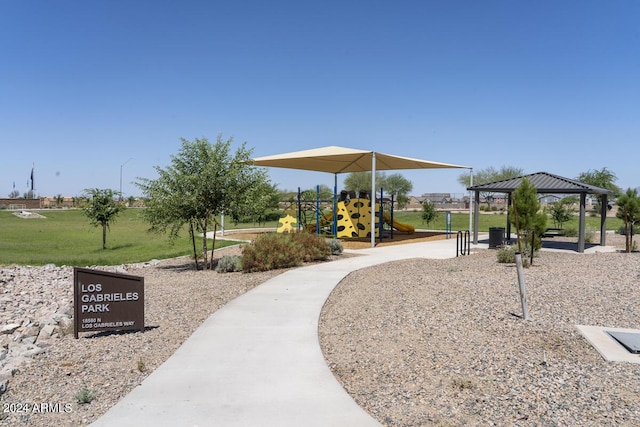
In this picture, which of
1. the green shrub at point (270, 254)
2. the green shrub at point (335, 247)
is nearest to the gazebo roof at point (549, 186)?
the green shrub at point (335, 247)

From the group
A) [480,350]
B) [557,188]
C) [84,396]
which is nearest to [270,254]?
[480,350]

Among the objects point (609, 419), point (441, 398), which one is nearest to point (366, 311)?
point (441, 398)

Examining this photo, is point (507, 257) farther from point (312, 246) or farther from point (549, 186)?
point (549, 186)

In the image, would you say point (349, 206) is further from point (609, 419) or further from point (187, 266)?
point (609, 419)

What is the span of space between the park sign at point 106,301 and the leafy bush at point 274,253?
6.62m

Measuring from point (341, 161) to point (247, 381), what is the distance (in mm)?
20165

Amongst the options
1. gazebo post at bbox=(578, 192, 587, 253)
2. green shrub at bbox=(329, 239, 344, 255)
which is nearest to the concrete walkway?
green shrub at bbox=(329, 239, 344, 255)

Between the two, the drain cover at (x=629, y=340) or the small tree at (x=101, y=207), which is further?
the small tree at (x=101, y=207)

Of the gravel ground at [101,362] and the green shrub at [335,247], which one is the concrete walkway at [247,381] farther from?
the green shrub at [335,247]

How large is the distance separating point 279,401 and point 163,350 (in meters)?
2.66

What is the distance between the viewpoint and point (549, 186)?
21.8 m

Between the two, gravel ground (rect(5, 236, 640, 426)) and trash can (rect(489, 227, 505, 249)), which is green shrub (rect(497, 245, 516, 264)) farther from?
trash can (rect(489, 227, 505, 249))

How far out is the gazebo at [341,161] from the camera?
22.0 m

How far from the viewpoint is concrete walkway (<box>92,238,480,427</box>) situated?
15.8 feet
